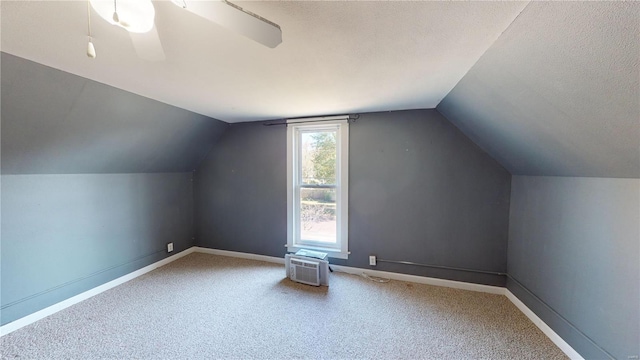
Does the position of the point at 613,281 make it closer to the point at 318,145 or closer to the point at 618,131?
the point at 618,131

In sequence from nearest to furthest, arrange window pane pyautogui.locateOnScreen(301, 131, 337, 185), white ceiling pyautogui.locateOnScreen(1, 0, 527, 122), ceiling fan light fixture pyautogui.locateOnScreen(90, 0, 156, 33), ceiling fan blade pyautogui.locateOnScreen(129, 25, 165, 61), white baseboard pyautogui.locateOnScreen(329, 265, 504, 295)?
ceiling fan light fixture pyautogui.locateOnScreen(90, 0, 156, 33) < white ceiling pyautogui.locateOnScreen(1, 0, 527, 122) < ceiling fan blade pyautogui.locateOnScreen(129, 25, 165, 61) < white baseboard pyautogui.locateOnScreen(329, 265, 504, 295) < window pane pyautogui.locateOnScreen(301, 131, 337, 185)

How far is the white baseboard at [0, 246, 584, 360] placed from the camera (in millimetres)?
1844

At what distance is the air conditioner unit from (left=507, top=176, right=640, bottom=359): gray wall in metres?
1.97

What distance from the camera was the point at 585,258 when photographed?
1620 mm

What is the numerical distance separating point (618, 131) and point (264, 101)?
2.49 metres

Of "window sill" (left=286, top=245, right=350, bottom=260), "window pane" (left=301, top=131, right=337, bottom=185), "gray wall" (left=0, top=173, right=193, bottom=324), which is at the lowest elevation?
"window sill" (left=286, top=245, right=350, bottom=260)

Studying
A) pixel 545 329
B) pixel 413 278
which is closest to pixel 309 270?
pixel 413 278

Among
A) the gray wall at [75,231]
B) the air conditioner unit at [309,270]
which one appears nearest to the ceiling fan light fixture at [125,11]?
the gray wall at [75,231]

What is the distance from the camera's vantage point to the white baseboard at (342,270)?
1844 millimetres

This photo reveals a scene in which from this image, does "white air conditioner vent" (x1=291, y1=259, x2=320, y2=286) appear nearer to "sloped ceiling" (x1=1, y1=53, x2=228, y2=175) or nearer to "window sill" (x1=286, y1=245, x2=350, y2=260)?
"window sill" (x1=286, y1=245, x2=350, y2=260)

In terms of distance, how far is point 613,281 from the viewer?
1.43 m

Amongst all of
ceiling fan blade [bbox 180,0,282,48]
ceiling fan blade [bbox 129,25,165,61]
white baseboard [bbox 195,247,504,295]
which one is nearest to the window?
white baseboard [bbox 195,247,504,295]

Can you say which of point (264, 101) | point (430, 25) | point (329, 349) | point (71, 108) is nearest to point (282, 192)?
point (264, 101)

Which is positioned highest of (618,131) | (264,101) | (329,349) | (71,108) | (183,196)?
(264,101)
